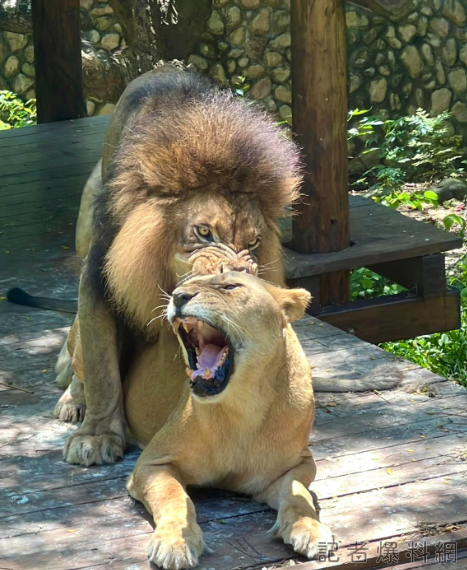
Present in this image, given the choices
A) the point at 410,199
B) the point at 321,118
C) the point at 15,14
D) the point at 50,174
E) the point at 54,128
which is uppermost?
the point at 15,14

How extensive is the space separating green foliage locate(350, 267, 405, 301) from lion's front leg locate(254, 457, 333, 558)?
5128 mm

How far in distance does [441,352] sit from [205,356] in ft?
15.6

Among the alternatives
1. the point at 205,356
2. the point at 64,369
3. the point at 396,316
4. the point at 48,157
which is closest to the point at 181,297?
the point at 205,356

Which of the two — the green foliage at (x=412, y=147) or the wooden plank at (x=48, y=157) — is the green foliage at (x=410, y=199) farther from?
the wooden plank at (x=48, y=157)

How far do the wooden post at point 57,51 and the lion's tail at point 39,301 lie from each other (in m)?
4.39

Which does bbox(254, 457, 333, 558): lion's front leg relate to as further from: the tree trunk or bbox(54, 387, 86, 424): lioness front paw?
the tree trunk

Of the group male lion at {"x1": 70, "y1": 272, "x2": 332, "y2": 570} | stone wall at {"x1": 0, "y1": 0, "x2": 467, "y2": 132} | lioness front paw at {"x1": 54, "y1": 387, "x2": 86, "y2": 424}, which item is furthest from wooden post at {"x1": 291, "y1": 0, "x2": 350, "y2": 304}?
stone wall at {"x1": 0, "y1": 0, "x2": 467, "y2": 132}

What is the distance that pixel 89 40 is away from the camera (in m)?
12.2

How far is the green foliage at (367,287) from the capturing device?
853cm

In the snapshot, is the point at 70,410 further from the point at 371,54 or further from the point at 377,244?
the point at 371,54

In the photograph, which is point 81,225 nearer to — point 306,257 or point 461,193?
point 306,257

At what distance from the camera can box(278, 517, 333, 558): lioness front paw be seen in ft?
10.2

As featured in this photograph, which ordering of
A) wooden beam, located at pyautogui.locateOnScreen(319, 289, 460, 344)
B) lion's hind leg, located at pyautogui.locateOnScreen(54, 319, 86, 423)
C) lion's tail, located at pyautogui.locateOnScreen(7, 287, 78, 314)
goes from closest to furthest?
lion's hind leg, located at pyautogui.locateOnScreen(54, 319, 86, 423), lion's tail, located at pyautogui.locateOnScreen(7, 287, 78, 314), wooden beam, located at pyautogui.locateOnScreen(319, 289, 460, 344)

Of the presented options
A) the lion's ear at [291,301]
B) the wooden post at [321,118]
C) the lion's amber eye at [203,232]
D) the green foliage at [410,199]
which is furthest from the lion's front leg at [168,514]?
the green foliage at [410,199]
